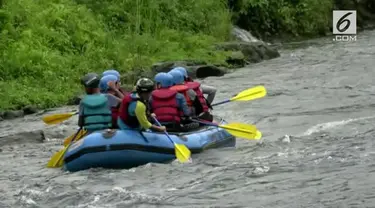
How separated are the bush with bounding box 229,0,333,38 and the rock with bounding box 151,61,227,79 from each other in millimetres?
7920

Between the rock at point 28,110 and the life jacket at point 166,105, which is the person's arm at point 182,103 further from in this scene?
the rock at point 28,110

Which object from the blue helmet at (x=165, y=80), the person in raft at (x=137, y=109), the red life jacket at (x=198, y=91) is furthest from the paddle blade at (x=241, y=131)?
the person in raft at (x=137, y=109)

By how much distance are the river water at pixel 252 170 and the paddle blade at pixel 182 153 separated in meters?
0.10

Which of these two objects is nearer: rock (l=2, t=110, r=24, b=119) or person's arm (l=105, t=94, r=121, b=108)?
person's arm (l=105, t=94, r=121, b=108)

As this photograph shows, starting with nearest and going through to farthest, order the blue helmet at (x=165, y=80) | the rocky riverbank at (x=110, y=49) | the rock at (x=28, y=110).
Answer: the blue helmet at (x=165, y=80) → the rock at (x=28, y=110) → the rocky riverbank at (x=110, y=49)

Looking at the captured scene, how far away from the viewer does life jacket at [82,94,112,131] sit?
10.6 metres

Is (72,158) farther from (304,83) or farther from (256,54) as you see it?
(256,54)

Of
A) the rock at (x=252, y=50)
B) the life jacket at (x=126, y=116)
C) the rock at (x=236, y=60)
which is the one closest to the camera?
the life jacket at (x=126, y=116)

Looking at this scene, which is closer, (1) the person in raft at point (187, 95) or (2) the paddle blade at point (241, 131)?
(1) the person in raft at point (187, 95)

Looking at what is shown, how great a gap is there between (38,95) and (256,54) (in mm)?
7861

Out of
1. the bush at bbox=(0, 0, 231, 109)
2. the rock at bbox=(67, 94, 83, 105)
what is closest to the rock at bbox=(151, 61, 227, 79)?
the bush at bbox=(0, 0, 231, 109)

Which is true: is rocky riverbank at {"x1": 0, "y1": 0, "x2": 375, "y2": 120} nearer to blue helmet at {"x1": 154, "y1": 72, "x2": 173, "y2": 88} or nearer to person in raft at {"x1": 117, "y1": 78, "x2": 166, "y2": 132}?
blue helmet at {"x1": 154, "y1": 72, "x2": 173, "y2": 88}

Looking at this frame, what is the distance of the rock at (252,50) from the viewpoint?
22781mm

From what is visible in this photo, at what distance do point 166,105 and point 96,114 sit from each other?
34.7 inches
